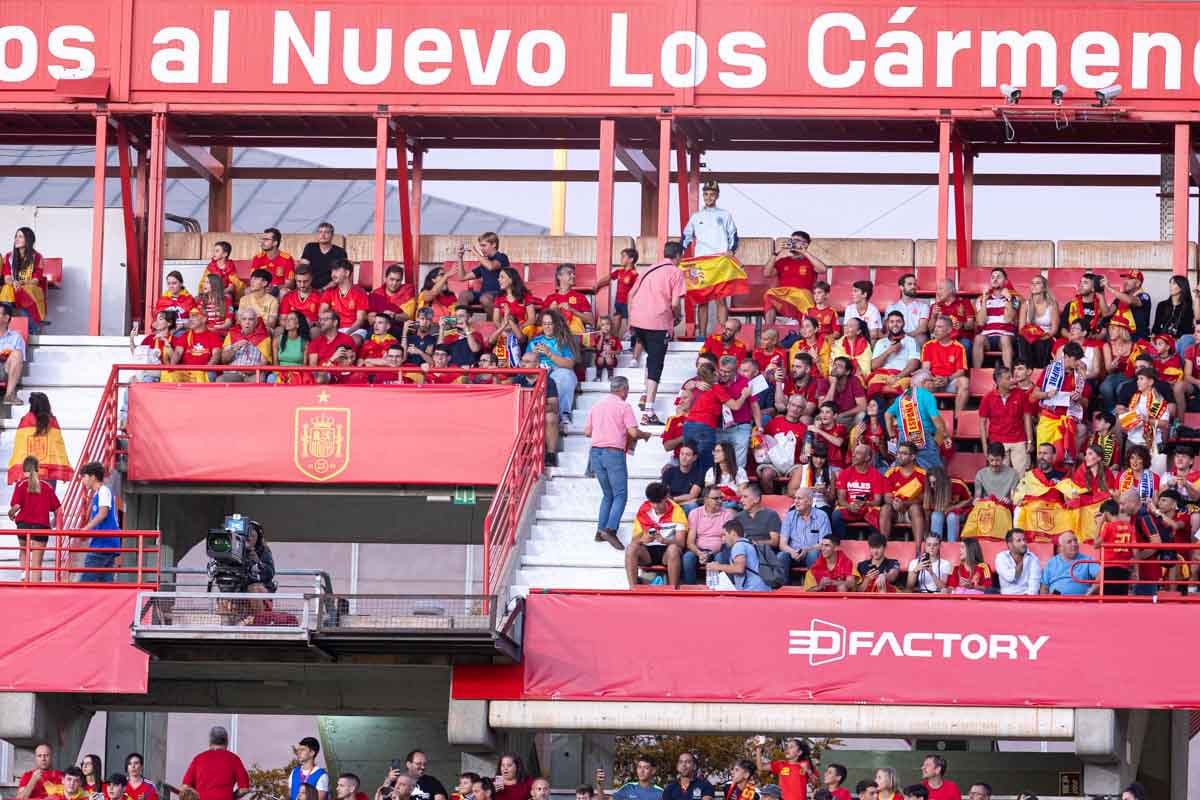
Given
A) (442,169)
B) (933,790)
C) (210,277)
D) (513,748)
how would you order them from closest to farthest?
(933,790) < (513,748) < (210,277) < (442,169)

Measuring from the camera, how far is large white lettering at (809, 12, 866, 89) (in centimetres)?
2678

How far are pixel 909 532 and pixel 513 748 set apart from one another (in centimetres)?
391

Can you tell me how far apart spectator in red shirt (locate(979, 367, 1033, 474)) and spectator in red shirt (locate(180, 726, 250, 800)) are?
23.4 ft

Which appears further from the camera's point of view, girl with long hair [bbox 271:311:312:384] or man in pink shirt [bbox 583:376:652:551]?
girl with long hair [bbox 271:311:312:384]

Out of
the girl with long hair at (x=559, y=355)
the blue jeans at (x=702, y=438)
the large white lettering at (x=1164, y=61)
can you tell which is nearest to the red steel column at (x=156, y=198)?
the girl with long hair at (x=559, y=355)

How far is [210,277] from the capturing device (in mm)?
25547

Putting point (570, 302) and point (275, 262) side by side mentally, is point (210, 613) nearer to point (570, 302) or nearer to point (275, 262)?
point (570, 302)

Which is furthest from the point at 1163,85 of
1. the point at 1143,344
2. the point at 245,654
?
the point at 245,654

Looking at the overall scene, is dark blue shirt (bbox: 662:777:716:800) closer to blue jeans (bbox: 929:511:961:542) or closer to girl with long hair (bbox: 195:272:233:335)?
blue jeans (bbox: 929:511:961:542)

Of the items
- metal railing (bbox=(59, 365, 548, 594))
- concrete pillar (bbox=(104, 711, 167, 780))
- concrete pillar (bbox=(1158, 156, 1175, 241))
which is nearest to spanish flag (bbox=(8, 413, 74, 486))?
metal railing (bbox=(59, 365, 548, 594))

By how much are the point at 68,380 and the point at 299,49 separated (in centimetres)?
471

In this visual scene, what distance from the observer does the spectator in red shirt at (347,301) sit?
2516 cm

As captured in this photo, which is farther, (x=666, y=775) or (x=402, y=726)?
(x=666, y=775)

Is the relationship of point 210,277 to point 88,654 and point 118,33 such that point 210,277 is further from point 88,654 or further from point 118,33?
point 88,654
